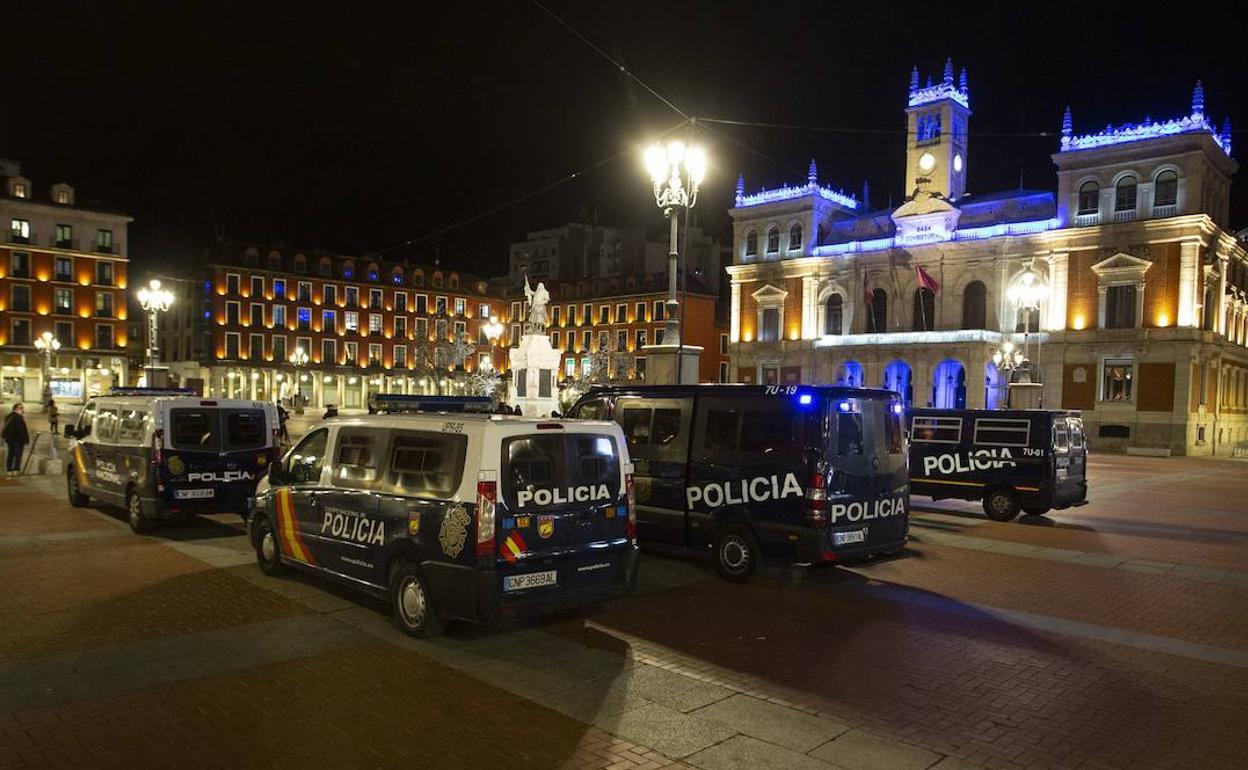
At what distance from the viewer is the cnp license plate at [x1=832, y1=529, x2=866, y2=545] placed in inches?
376

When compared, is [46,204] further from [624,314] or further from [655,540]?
[655,540]

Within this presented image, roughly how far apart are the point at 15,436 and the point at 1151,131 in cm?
5454

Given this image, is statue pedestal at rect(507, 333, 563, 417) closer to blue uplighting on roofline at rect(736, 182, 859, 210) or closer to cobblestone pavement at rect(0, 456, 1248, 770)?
cobblestone pavement at rect(0, 456, 1248, 770)

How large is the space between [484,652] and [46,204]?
78.4 m

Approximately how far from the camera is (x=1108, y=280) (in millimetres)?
49219

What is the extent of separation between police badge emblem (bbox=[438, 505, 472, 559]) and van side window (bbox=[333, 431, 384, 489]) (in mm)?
1222

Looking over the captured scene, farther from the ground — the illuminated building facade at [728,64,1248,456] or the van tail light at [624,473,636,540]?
the illuminated building facade at [728,64,1248,456]

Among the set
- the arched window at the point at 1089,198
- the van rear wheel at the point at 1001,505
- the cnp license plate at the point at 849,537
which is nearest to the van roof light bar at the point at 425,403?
the cnp license plate at the point at 849,537

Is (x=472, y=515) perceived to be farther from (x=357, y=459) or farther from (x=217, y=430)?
(x=217, y=430)

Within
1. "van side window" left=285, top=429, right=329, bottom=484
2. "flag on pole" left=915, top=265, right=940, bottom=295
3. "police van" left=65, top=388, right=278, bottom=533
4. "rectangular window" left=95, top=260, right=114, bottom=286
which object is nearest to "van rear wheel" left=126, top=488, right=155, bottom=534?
"police van" left=65, top=388, right=278, bottom=533

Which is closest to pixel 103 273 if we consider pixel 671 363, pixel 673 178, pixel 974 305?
pixel 974 305

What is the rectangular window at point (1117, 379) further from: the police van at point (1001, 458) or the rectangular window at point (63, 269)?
the rectangular window at point (63, 269)

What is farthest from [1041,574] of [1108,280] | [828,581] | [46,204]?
[46,204]

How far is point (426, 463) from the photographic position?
24.3 feet
